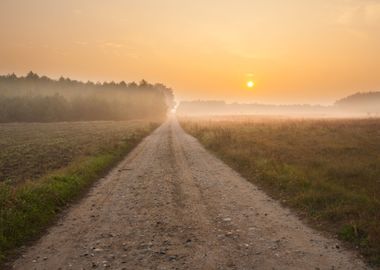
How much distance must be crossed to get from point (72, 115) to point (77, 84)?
4832 cm

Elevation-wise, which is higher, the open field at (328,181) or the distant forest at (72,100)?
the distant forest at (72,100)

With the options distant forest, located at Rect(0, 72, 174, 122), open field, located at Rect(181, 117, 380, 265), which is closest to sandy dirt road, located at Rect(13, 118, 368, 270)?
open field, located at Rect(181, 117, 380, 265)

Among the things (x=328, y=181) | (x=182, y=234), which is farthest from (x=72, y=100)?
(x=182, y=234)

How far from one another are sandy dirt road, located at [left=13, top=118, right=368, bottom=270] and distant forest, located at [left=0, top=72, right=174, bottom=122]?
314 feet

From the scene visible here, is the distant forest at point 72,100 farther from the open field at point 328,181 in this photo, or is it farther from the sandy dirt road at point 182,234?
the sandy dirt road at point 182,234

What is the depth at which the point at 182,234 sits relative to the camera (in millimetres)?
9617

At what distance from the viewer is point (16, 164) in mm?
23250

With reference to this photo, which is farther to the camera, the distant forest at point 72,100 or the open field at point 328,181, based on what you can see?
the distant forest at point 72,100

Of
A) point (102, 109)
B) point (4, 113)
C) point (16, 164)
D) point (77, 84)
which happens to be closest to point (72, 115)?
point (102, 109)

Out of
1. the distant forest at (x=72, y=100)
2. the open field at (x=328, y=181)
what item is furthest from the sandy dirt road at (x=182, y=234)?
→ the distant forest at (x=72, y=100)

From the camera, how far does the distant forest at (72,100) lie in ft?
333

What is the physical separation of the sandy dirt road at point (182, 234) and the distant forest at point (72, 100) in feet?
314

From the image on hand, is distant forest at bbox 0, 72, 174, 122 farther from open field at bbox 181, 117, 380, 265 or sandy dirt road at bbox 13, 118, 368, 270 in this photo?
sandy dirt road at bbox 13, 118, 368, 270

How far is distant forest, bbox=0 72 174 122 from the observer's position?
10144cm
